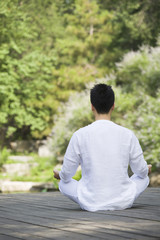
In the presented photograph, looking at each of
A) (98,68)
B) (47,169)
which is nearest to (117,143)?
(47,169)

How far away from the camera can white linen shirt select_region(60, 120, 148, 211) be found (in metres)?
3.72

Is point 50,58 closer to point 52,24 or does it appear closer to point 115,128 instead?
point 52,24

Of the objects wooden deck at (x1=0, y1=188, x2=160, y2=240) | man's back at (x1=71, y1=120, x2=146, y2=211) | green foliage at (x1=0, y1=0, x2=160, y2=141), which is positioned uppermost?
green foliage at (x1=0, y1=0, x2=160, y2=141)

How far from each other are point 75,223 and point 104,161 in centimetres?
78

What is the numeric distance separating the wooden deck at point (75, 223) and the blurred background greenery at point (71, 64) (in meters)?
9.94

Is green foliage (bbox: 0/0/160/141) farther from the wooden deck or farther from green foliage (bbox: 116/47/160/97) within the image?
the wooden deck

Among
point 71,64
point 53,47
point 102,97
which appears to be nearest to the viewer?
point 102,97

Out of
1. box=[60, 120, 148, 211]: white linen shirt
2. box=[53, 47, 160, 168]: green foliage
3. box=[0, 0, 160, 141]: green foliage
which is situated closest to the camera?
box=[60, 120, 148, 211]: white linen shirt

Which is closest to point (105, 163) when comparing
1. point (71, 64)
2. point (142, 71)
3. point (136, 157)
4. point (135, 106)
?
point (136, 157)

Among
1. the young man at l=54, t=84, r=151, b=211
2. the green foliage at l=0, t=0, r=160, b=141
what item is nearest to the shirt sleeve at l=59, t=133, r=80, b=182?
the young man at l=54, t=84, r=151, b=211

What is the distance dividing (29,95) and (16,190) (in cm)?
726

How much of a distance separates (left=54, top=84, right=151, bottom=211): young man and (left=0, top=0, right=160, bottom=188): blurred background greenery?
10035 millimetres

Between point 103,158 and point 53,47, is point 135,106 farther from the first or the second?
point 103,158

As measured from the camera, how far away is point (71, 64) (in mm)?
23859
